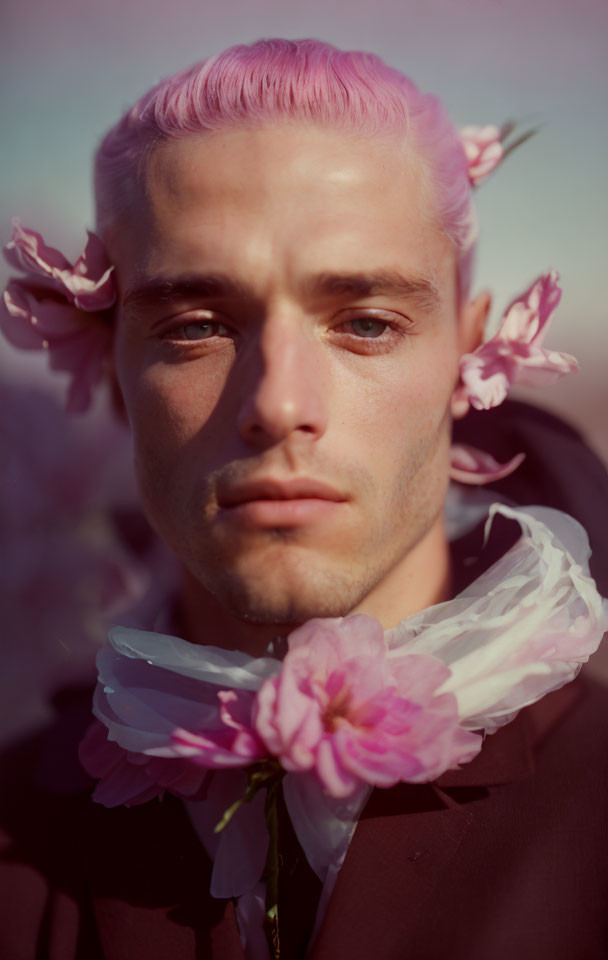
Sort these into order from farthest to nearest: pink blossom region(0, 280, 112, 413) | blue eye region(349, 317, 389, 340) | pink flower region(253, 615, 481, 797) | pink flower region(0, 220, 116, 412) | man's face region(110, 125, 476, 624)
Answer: pink blossom region(0, 280, 112, 413) → pink flower region(0, 220, 116, 412) → blue eye region(349, 317, 389, 340) → man's face region(110, 125, 476, 624) → pink flower region(253, 615, 481, 797)

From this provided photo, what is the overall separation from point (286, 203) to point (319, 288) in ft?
0.55

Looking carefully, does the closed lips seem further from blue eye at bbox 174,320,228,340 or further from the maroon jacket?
the maroon jacket

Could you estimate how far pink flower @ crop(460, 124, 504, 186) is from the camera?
1944mm

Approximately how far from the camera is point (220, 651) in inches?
69.0

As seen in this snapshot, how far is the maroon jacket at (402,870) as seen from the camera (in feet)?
5.20

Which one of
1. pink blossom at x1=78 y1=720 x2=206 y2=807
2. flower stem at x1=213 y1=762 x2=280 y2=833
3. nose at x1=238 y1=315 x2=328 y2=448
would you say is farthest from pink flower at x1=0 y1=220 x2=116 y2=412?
flower stem at x1=213 y1=762 x2=280 y2=833

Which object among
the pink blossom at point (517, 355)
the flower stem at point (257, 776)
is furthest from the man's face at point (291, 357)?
the flower stem at point (257, 776)

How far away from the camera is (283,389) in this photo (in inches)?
64.2

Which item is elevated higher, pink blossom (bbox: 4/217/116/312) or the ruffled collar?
pink blossom (bbox: 4/217/116/312)

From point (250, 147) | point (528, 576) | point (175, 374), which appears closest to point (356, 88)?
point (250, 147)

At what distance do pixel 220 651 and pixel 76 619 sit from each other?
3.77ft

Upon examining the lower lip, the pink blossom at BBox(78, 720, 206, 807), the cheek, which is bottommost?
the pink blossom at BBox(78, 720, 206, 807)

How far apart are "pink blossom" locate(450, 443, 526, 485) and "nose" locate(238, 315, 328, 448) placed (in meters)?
0.60

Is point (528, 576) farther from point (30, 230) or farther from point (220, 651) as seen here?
point (30, 230)
